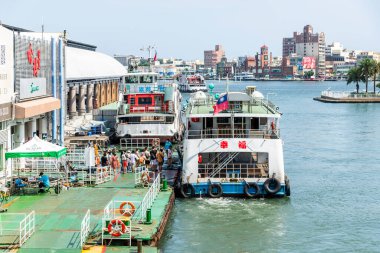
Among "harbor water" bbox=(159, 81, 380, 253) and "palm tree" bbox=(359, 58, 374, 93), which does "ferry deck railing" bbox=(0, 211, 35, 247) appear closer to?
"harbor water" bbox=(159, 81, 380, 253)

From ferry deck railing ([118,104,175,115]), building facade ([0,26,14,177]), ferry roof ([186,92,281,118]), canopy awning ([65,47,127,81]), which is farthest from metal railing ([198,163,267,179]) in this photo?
canopy awning ([65,47,127,81])

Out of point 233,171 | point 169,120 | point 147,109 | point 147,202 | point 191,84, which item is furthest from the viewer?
point 191,84

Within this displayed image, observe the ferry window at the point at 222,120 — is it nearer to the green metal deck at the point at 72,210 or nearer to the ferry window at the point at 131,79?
the green metal deck at the point at 72,210

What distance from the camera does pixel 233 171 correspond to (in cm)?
3509

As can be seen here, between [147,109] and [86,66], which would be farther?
[86,66]

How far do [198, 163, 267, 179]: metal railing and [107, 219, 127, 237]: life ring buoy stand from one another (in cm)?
1182

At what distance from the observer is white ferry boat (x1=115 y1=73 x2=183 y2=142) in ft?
171

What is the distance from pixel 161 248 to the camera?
27.1m

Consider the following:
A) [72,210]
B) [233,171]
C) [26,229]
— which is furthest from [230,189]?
[26,229]

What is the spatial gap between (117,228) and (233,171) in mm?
13152

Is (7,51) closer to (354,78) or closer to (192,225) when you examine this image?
(192,225)

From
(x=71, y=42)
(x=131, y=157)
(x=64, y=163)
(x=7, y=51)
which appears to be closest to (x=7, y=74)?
(x=7, y=51)

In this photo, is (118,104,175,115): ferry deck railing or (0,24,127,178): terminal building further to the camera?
(118,104,175,115): ferry deck railing

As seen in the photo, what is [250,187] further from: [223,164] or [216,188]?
[223,164]
